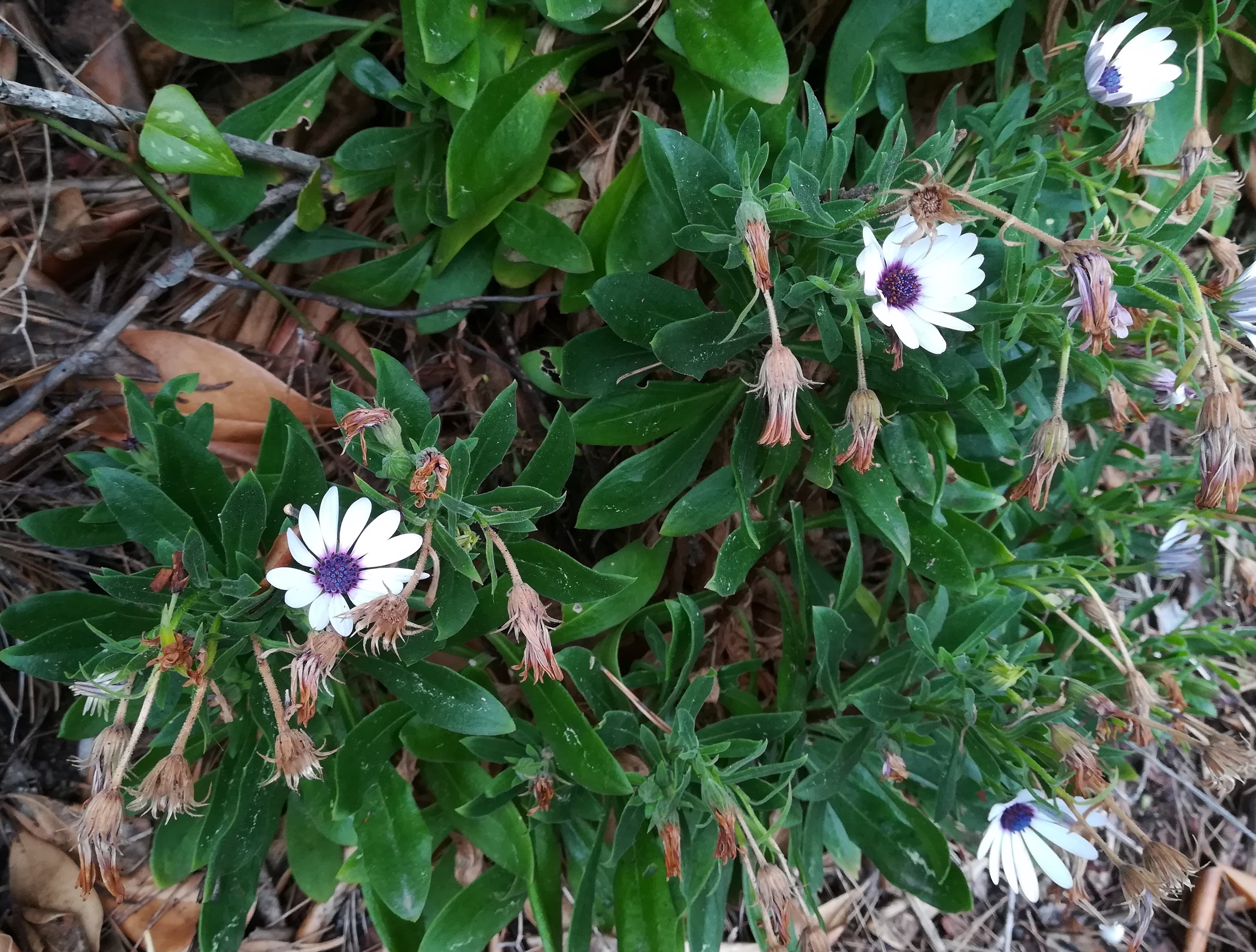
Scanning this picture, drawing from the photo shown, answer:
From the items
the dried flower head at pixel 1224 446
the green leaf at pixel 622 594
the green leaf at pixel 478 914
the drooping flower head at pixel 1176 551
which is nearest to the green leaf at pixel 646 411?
the green leaf at pixel 622 594

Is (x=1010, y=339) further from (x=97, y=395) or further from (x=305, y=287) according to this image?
(x=97, y=395)

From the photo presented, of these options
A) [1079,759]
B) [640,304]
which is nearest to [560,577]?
[640,304]

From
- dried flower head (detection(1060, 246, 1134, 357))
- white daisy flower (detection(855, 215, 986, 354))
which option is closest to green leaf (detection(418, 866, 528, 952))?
white daisy flower (detection(855, 215, 986, 354))

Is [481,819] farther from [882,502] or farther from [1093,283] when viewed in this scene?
[1093,283]

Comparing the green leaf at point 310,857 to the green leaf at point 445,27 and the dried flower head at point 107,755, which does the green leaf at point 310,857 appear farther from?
the green leaf at point 445,27

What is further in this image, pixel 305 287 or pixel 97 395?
pixel 305 287

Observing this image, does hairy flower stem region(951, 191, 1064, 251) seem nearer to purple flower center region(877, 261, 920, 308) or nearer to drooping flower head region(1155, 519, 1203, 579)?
purple flower center region(877, 261, 920, 308)

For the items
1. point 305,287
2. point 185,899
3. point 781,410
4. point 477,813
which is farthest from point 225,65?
point 185,899
